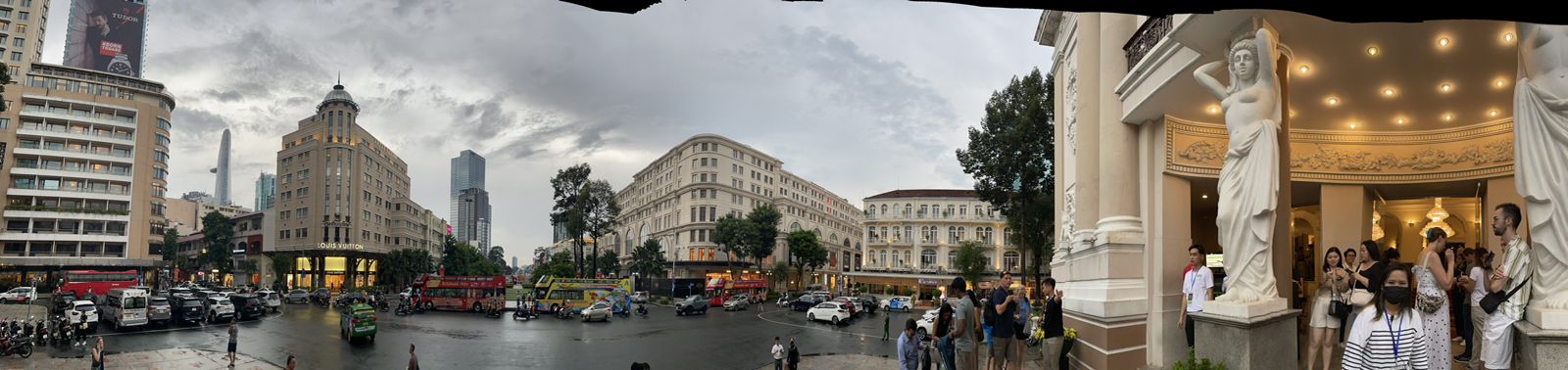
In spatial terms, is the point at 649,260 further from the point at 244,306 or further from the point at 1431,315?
the point at 1431,315

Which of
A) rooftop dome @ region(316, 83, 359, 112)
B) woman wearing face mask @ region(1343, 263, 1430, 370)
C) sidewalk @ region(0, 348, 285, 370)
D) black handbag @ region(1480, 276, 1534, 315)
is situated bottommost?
sidewalk @ region(0, 348, 285, 370)

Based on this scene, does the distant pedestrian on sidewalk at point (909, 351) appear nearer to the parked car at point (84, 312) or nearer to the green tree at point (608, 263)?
the parked car at point (84, 312)

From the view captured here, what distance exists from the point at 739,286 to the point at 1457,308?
5180 centimetres

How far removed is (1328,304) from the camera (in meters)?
9.02

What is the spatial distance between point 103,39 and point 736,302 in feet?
239

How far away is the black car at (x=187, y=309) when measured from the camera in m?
35.3

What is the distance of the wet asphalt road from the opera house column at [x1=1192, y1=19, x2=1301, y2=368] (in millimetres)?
15570

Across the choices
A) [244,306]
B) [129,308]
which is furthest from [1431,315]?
[244,306]

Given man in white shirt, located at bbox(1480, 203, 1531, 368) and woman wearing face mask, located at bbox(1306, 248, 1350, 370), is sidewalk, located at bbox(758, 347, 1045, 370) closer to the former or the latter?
woman wearing face mask, located at bbox(1306, 248, 1350, 370)

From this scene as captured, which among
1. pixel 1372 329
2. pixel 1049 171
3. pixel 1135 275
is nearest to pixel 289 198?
pixel 1049 171

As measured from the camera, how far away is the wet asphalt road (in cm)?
2448

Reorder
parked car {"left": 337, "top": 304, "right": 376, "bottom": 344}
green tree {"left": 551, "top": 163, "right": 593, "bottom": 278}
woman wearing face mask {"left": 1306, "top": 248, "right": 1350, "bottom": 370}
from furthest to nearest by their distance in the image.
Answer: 1. green tree {"left": 551, "top": 163, "right": 593, "bottom": 278}
2. parked car {"left": 337, "top": 304, "right": 376, "bottom": 344}
3. woman wearing face mask {"left": 1306, "top": 248, "right": 1350, "bottom": 370}

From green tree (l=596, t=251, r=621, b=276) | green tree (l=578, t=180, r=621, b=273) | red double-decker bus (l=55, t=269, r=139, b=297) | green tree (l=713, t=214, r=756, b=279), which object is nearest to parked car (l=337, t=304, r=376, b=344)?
red double-decker bus (l=55, t=269, r=139, b=297)

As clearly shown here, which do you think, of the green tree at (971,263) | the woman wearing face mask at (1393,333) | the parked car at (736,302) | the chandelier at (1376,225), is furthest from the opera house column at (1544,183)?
the green tree at (971,263)
